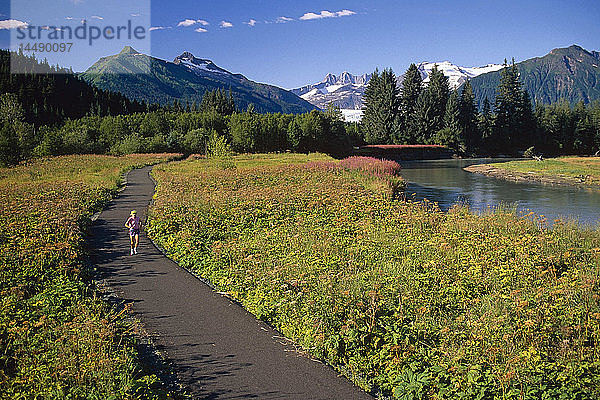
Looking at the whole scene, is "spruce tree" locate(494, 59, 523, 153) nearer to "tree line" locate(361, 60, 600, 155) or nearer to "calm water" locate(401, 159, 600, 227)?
"tree line" locate(361, 60, 600, 155)

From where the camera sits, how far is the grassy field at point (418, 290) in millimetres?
6914

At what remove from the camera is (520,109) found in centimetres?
10538

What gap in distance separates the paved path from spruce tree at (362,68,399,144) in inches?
3690

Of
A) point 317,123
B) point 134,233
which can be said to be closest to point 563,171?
point 317,123

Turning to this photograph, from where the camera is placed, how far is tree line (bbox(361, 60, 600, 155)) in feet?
333

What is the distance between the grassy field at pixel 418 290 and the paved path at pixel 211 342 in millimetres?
422

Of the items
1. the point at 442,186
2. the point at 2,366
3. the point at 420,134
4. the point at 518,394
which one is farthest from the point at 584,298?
the point at 420,134

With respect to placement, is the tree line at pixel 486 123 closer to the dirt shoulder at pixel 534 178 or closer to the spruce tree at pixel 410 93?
the spruce tree at pixel 410 93

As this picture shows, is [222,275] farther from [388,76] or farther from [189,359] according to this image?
[388,76]

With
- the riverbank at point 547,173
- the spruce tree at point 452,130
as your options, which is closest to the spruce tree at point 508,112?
the spruce tree at point 452,130

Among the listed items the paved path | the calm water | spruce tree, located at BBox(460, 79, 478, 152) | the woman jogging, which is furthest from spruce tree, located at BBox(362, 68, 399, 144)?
the paved path

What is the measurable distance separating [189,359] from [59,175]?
3466 centimetres

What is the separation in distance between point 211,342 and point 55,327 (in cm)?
272

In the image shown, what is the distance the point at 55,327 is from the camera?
820 centimetres
